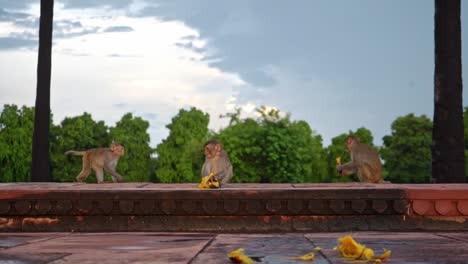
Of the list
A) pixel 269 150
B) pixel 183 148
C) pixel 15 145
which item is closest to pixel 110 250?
pixel 269 150

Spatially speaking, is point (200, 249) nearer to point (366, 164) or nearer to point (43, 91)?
point (366, 164)

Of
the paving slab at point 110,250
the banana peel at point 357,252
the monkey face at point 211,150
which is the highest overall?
the monkey face at point 211,150

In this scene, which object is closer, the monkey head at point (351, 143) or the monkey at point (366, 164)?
the monkey at point (366, 164)

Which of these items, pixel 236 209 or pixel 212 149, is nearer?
pixel 236 209

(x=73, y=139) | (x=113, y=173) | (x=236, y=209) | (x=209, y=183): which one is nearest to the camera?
(x=236, y=209)

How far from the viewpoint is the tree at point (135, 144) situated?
50.0 meters

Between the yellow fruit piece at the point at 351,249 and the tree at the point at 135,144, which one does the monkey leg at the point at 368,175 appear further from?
the tree at the point at 135,144

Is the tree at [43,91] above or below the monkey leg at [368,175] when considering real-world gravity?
above

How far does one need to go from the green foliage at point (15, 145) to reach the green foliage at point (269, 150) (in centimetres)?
1312

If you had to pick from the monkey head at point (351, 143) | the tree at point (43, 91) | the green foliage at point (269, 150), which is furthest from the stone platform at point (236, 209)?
the green foliage at point (269, 150)

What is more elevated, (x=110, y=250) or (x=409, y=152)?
(x=409, y=152)

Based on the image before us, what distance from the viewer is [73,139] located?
47938 millimetres

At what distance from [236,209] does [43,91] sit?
9.81m

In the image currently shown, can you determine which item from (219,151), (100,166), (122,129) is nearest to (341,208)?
(219,151)
